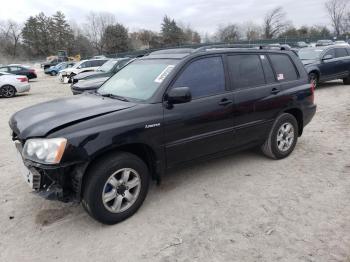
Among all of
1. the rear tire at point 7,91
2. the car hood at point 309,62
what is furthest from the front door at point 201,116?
the rear tire at point 7,91

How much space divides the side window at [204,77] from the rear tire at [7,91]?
14.2m

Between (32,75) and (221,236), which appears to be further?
(32,75)

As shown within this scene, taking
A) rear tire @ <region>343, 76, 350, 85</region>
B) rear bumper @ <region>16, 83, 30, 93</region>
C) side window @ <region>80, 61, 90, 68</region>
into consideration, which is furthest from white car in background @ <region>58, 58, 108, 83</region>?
rear tire @ <region>343, 76, 350, 85</region>

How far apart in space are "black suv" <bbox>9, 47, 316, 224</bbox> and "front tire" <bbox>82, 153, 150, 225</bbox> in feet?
0.04

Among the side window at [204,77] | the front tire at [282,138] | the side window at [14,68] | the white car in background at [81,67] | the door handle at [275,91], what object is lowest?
the front tire at [282,138]

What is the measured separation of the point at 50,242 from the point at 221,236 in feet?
5.72

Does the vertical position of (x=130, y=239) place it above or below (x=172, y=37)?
below

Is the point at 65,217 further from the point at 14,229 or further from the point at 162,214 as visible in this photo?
the point at 162,214

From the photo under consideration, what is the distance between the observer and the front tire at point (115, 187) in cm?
321

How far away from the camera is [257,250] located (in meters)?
2.98

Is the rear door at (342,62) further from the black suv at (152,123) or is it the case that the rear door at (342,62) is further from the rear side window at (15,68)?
the rear side window at (15,68)

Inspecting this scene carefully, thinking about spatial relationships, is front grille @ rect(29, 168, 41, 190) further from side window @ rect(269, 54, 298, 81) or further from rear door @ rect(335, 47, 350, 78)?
rear door @ rect(335, 47, 350, 78)

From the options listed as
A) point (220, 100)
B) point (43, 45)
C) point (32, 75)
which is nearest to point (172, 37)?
point (43, 45)

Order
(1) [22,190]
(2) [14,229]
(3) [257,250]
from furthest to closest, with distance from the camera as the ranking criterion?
(1) [22,190], (2) [14,229], (3) [257,250]
